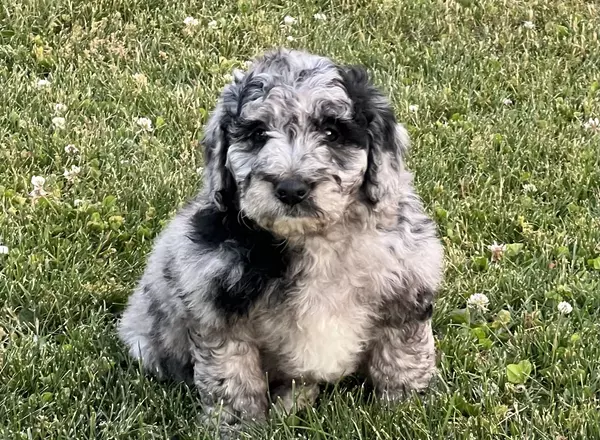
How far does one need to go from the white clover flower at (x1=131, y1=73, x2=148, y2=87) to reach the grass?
2cm

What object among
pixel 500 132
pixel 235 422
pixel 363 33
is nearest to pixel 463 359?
pixel 235 422

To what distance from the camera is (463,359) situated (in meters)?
4.39

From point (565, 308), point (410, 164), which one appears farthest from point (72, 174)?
point (565, 308)

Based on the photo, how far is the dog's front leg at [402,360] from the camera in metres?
3.99

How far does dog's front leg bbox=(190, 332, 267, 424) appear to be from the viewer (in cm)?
384

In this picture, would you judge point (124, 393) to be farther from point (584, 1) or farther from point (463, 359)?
point (584, 1)

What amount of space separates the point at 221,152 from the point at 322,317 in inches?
32.0

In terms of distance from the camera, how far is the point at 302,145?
343 cm

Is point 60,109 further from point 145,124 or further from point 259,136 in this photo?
point 259,136

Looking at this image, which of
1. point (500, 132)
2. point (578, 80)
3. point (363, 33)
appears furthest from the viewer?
point (363, 33)

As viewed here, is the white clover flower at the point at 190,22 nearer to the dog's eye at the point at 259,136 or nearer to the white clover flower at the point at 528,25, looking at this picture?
the white clover flower at the point at 528,25

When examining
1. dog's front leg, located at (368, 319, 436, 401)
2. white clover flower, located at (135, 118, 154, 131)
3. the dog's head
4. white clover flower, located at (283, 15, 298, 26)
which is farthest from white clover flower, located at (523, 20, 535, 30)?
the dog's head

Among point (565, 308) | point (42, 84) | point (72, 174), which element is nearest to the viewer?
point (565, 308)

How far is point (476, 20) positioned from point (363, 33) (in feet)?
3.50
